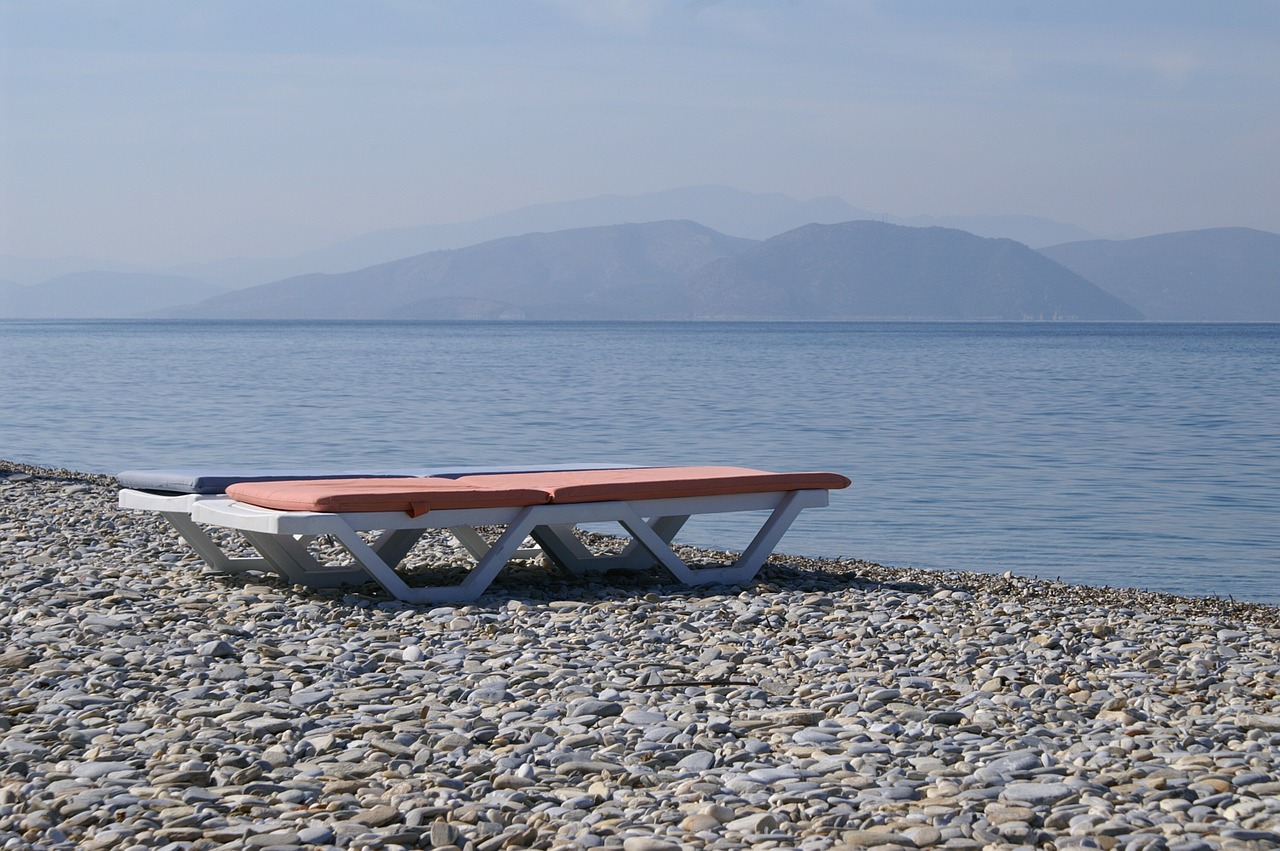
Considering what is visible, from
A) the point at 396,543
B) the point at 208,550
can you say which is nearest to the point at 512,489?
the point at 396,543

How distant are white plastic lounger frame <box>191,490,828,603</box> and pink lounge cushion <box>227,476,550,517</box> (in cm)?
4

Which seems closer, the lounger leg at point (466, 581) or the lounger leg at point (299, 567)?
the lounger leg at point (466, 581)

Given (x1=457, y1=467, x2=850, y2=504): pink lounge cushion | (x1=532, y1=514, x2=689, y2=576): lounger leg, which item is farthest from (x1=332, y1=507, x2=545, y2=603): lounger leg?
(x1=532, y1=514, x2=689, y2=576): lounger leg

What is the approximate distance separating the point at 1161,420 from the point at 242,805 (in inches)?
1076

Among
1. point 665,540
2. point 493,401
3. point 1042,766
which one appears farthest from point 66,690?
point 493,401

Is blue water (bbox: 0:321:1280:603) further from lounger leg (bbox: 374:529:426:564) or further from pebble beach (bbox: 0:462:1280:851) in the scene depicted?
pebble beach (bbox: 0:462:1280:851)

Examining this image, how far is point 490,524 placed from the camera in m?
6.82

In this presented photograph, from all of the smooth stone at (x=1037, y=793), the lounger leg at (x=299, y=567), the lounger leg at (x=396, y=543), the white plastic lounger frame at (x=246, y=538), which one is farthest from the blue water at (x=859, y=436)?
the smooth stone at (x=1037, y=793)

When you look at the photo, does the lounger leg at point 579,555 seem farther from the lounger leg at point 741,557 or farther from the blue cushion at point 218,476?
the blue cushion at point 218,476

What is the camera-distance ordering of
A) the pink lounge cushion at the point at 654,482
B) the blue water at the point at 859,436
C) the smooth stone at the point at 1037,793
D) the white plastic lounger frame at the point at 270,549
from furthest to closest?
the blue water at the point at 859,436 → the white plastic lounger frame at the point at 270,549 → the pink lounge cushion at the point at 654,482 → the smooth stone at the point at 1037,793

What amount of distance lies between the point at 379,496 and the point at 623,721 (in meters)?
2.41

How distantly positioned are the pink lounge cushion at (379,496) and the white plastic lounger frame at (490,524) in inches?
1.6

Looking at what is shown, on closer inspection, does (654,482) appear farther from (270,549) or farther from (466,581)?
(270,549)

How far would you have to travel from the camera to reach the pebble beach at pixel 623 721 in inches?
140
